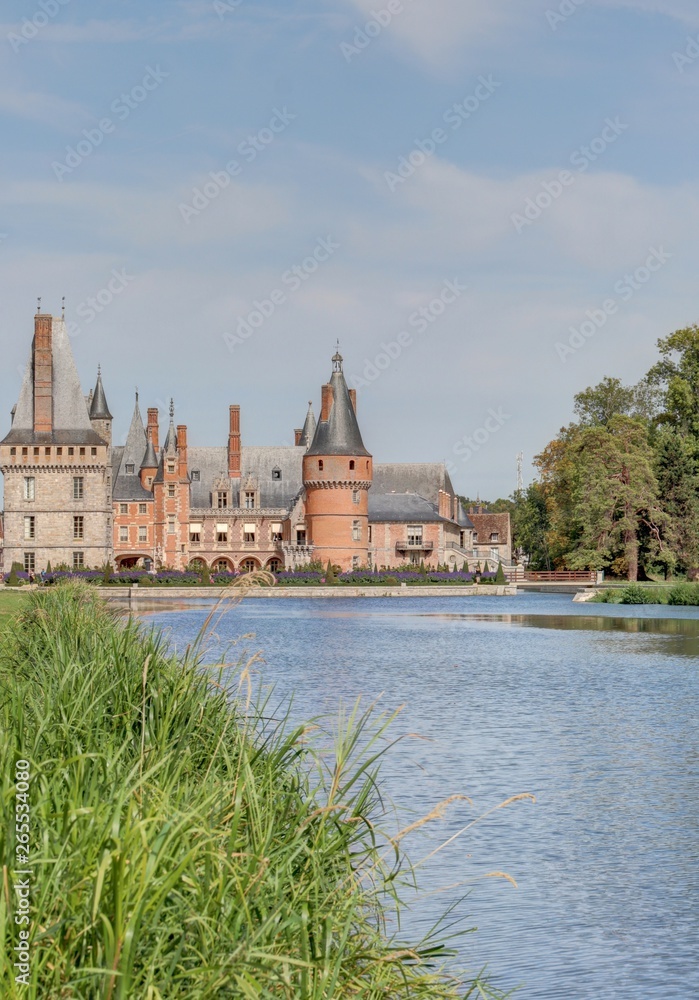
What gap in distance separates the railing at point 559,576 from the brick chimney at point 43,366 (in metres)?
29.7

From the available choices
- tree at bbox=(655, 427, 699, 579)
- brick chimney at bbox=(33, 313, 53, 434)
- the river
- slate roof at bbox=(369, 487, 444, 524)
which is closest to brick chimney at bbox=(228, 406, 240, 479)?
slate roof at bbox=(369, 487, 444, 524)

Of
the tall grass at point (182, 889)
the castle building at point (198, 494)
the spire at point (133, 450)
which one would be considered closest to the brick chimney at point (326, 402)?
the castle building at point (198, 494)

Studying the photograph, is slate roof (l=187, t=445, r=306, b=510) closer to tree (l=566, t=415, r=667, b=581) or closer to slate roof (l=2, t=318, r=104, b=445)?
slate roof (l=2, t=318, r=104, b=445)

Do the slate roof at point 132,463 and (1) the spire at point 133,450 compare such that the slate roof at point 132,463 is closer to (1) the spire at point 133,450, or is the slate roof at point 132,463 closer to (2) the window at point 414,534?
(1) the spire at point 133,450

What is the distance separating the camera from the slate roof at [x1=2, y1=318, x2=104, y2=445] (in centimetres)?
6544

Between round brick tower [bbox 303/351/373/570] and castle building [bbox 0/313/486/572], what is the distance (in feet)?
0.25

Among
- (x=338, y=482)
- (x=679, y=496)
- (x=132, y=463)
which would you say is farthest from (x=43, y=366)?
(x=679, y=496)

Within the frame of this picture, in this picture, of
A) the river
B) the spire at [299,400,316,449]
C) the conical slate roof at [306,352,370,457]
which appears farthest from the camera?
the spire at [299,400,316,449]

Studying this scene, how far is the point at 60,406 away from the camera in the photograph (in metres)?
65.8

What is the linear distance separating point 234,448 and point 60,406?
654 inches

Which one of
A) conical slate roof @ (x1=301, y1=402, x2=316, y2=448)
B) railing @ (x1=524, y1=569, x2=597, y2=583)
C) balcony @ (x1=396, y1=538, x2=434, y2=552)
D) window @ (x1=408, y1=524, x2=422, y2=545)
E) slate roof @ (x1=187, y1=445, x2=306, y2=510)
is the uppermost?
conical slate roof @ (x1=301, y1=402, x2=316, y2=448)

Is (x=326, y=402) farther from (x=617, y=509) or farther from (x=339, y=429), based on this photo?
(x=617, y=509)

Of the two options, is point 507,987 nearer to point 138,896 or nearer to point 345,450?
point 138,896

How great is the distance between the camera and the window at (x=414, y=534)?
79625 mm
